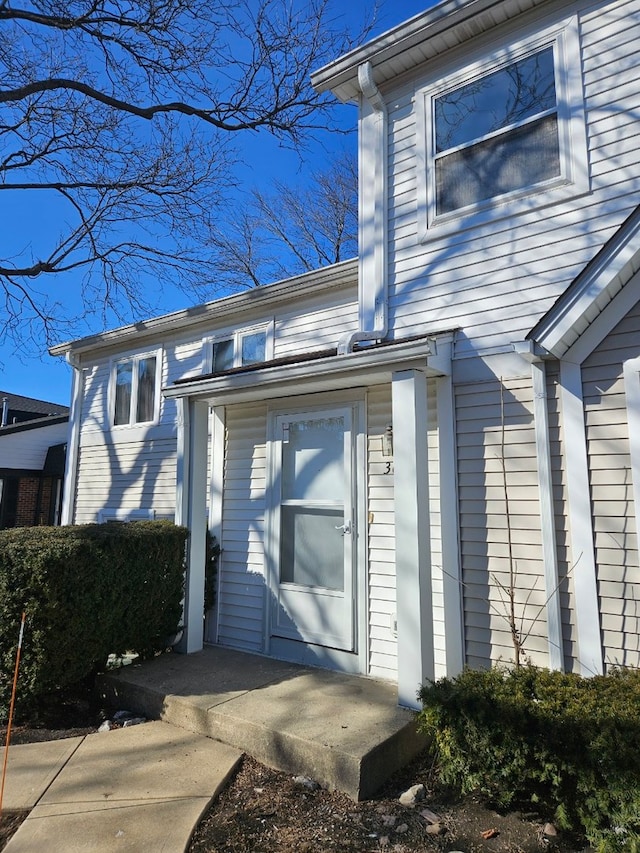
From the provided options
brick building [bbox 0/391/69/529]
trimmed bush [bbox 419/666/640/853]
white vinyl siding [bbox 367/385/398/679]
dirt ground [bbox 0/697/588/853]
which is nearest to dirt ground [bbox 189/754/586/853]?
dirt ground [bbox 0/697/588/853]

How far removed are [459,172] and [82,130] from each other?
9.72 metres

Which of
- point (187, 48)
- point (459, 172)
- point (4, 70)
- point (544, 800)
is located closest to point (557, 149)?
point (459, 172)

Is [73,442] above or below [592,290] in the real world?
below

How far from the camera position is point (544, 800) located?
2.79m

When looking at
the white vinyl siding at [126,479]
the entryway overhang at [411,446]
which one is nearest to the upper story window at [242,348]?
the white vinyl siding at [126,479]

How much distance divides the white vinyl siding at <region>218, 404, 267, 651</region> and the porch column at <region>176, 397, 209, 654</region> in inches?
14.7

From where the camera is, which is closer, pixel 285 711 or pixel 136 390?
pixel 285 711

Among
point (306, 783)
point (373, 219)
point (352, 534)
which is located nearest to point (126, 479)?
point (352, 534)

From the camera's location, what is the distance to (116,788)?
121 inches

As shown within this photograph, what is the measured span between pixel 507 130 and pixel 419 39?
3.93ft

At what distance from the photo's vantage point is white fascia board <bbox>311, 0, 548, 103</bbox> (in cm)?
438

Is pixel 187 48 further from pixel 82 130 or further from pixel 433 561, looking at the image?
pixel 433 561

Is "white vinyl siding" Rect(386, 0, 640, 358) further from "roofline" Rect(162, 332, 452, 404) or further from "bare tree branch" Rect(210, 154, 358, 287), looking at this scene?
"bare tree branch" Rect(210, 154, 358, 287)

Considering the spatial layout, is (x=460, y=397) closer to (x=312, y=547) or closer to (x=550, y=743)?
(x=312, y=547)
